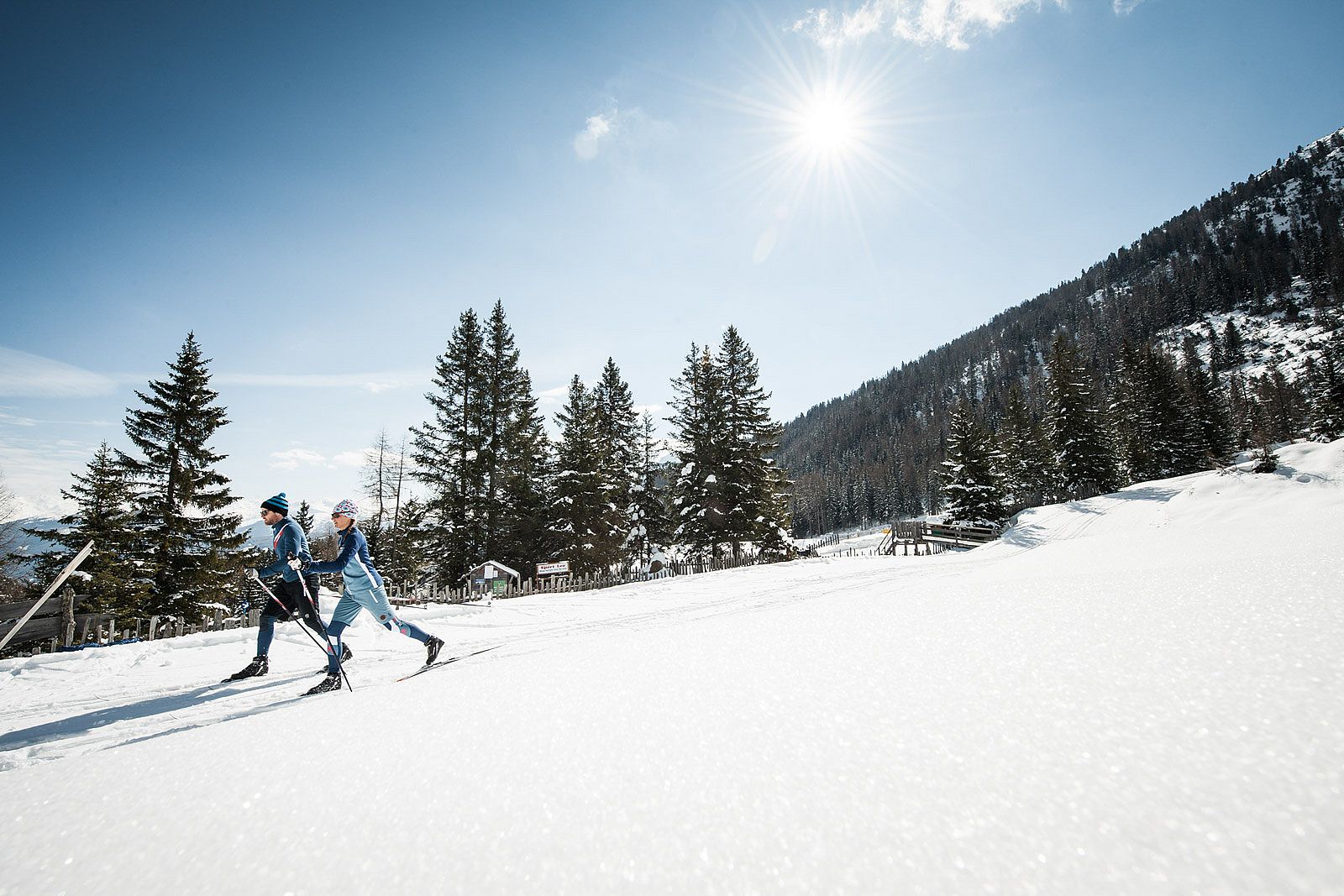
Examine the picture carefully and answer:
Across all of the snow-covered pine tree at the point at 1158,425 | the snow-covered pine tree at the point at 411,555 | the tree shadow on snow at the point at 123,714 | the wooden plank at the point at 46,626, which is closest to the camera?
the tree shadow on snow at the point at 123,714

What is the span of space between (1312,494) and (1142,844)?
19571mm

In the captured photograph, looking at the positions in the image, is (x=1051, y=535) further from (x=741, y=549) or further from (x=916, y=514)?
(x=916, y=514)

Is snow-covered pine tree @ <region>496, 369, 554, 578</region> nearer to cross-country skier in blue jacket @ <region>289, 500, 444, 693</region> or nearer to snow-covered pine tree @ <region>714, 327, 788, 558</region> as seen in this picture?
snow-covered pine tree @ <region>714, 327, 788, 558</region>

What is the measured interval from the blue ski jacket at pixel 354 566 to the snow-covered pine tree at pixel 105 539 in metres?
13.5

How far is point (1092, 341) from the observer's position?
384 ft

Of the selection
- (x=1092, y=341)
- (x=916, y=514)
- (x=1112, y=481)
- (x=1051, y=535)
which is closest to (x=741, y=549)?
(x=1051, y=535)

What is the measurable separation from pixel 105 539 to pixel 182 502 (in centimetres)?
207

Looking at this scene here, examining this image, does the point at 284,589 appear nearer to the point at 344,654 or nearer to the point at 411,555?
the point at 344,654

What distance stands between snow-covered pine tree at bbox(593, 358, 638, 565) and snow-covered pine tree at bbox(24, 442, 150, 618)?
1615cm

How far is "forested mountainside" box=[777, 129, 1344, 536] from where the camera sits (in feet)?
250

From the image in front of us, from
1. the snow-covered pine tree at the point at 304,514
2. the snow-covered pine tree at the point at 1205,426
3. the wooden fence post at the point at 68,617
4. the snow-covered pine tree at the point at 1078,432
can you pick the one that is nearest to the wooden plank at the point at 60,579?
the wooden fence post at the point at 68,617

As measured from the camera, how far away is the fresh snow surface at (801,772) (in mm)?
1100

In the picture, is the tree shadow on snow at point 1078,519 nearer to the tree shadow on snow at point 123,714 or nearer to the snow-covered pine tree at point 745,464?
the snow-covered pine tree at point 745,464

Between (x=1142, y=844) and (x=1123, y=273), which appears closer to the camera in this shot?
(x=1142, y=844)
